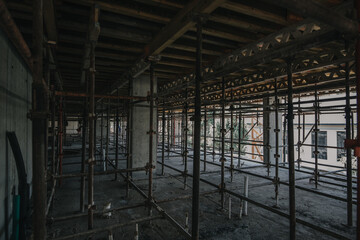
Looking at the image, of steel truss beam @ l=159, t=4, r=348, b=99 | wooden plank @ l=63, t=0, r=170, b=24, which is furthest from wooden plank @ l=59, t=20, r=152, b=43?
steel truss beam @ l=159, t=4, r=348, b=99

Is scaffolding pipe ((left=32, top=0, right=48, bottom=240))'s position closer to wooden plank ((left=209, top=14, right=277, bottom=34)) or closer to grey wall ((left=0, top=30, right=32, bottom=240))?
grey wall ((left=0, top=30, right=32, bottom=240))

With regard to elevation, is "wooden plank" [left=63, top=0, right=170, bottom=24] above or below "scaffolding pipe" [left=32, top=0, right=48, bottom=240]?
above

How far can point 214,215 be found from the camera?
6.39 m

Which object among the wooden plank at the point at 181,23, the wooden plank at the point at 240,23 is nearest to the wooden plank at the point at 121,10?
the wooden plank at the point at 181,23

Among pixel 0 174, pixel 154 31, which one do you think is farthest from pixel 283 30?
pixel 0 174

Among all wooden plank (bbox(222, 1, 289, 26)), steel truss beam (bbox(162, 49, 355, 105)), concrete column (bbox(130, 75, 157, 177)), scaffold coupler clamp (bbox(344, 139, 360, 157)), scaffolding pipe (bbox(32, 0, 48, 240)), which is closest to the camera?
scaffolding pipe (bbox(32, 0, 48, 240))

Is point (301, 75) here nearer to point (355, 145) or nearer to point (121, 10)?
point (355, 145)

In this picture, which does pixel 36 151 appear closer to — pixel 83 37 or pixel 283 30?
pixel 83 37

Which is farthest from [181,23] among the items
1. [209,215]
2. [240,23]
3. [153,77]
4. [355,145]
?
[209,215]

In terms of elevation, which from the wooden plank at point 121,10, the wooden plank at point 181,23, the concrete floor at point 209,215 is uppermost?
the wooden plank at point 121,10

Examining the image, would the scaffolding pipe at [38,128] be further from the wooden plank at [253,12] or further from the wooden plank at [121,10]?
the wooden plank at [253,12]

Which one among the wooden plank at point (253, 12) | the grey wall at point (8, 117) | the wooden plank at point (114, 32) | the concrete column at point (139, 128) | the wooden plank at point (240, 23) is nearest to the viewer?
the grey wall at point (8, 117)

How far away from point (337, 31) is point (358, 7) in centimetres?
39

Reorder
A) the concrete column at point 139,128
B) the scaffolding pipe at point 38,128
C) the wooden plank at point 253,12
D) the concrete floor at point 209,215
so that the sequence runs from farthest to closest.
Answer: the concrete column at point 139,128
the concrete floor at point 209,215
the wooden plank at point 253,12
the scaffolding pipe at point 38,128
